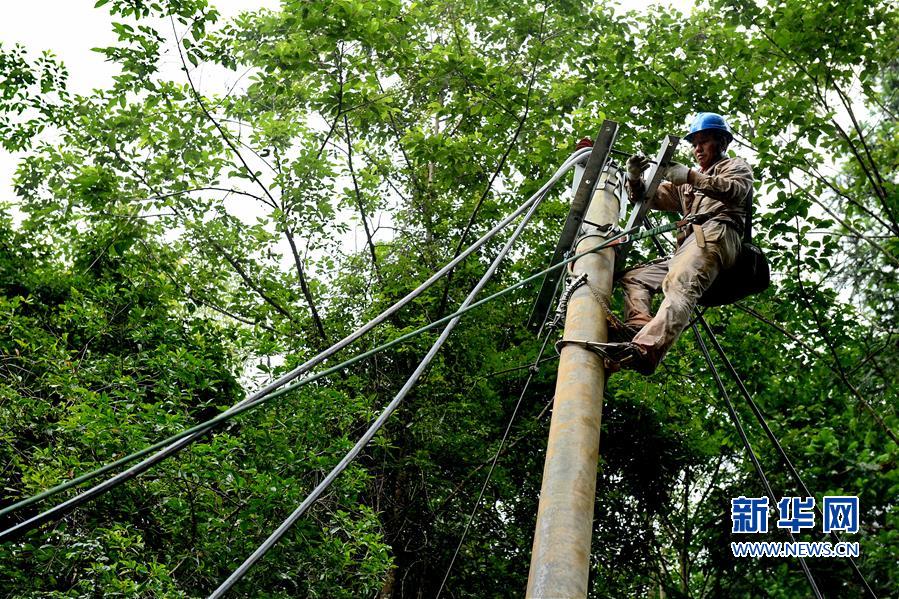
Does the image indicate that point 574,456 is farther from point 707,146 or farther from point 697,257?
point 707,146

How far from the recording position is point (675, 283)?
358cm

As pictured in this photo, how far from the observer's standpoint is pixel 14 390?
22.1 ft

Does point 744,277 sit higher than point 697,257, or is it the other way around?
point 744,277

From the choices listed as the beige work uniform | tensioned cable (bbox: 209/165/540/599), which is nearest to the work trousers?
the beige work uniform

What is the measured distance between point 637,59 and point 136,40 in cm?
473

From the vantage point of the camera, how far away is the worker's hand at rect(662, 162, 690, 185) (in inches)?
145

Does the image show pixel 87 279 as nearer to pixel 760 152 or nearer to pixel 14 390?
pixel 14 390

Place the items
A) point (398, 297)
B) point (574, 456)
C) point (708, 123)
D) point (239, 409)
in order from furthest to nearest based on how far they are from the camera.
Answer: point (398, 297)
point (708, 123)
point (239, 409)
point (574, 456)

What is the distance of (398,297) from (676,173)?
16.7 ft

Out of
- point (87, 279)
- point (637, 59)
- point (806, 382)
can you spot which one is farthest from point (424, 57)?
point (806, 382)

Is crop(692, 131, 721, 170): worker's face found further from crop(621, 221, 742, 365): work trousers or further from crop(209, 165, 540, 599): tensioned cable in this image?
crop(209, 165, 540, 599): tensioned cable

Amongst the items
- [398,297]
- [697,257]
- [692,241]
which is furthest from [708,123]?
[398,297]

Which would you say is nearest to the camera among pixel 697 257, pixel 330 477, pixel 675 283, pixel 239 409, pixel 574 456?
pixel 574 456

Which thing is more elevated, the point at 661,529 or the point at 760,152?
the point at 760,152
